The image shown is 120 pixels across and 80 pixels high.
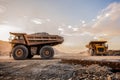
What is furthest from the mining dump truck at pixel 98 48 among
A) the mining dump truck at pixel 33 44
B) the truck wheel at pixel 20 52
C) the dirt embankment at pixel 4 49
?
the dirt embankment at pixel 4 49

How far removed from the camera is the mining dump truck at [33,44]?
558 inches

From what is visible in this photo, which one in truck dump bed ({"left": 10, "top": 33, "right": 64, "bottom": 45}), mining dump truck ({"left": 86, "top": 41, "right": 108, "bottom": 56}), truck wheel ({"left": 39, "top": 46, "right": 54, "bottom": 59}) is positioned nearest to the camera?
truck wheel ({"left": 39, "top": 46, "right": 54, "bottom": 59})

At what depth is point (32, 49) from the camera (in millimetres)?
14531

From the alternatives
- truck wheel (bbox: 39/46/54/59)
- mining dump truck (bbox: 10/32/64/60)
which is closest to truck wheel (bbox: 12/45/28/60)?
mining dump truck (bbox: 10/32/64/60)

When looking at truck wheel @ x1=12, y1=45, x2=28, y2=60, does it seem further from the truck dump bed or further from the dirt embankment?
the dirt embankment

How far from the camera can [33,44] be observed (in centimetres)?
1444

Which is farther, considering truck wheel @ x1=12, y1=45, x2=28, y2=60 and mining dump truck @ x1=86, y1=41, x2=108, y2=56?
mining dump truck @ x1=86, y1=41, x2=108, y2=56

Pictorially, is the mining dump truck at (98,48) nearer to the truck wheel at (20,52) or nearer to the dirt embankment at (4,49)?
the truck wheel at (20,52)

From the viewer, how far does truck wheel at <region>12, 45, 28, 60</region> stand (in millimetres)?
14039

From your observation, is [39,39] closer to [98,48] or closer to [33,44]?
[33,44]

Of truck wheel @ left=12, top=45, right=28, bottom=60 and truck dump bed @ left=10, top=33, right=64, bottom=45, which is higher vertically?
truck dump bed @ left=10, top=33, right=64, bottom=45

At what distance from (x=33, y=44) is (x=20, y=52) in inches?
49.5

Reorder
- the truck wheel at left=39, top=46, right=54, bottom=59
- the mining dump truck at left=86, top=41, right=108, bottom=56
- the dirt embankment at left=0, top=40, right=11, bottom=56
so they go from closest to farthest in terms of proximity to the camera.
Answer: the truck wheel at left=39, top=46, right=54, bottom=59
the mining dump truck at left=86, top=41, right=108, bottom=56
the dirt embankment at left=0, top=40, right=11, bottom=56

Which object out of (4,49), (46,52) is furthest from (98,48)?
(4,49)
